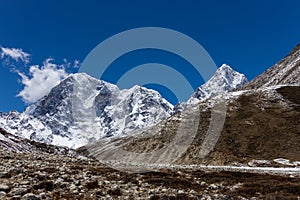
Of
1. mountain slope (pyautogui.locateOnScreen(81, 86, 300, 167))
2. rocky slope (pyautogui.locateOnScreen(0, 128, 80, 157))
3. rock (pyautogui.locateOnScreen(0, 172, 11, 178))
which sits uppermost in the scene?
mountain slope (pyautogui.locateOnScreen(81, 86, 300, 167))

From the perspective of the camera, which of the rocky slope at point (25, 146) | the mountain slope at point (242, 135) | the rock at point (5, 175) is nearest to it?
the rock at point (5, 175)

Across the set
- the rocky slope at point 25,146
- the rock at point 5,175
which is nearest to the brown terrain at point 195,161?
the rock at point 5,175

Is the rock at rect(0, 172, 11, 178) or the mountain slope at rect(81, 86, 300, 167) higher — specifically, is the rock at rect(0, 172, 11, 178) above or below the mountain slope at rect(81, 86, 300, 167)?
below

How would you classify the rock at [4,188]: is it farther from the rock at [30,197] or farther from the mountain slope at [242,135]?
the mountain slope at [242,135]

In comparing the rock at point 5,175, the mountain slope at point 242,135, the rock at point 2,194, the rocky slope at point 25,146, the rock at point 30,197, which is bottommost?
the rock at point 30,197

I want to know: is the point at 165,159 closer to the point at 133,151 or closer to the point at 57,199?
the point at 133,151

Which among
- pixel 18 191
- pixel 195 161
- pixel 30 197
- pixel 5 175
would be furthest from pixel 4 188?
pixel 195 161

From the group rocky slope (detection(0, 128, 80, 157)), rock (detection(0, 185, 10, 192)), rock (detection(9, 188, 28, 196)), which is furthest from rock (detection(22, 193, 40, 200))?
rocky slope (detection(0, 128, 80, 157))

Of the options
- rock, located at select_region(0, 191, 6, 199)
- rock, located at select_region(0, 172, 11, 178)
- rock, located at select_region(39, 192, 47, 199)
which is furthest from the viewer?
rock, located at select_region(0, 172, 11, 178)

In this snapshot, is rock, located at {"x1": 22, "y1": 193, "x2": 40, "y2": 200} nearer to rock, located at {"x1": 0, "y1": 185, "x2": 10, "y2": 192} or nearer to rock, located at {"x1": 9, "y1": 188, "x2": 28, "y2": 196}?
rock, located at {"x1": 9, "y1": 188, "x2": 28, "y2": 196}

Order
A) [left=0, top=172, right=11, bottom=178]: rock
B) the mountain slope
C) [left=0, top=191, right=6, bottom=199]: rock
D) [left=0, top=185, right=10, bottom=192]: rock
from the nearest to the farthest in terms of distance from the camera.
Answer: [left=0, top=191, right=6, bottom=199]: rock → [left=0, top=185, right=10, bottom=192]: rock → [left=0, top=172, right=11, bottom=178]: rock → the mountain slope

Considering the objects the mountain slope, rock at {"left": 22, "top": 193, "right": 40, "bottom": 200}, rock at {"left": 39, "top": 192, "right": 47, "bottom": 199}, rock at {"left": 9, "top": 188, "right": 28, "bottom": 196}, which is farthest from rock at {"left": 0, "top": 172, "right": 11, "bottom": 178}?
the mountain slope

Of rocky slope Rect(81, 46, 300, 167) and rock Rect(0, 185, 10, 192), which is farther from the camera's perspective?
rocky slope Rect(81, 46, 300, 167)

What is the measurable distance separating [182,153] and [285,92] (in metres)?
51.6
